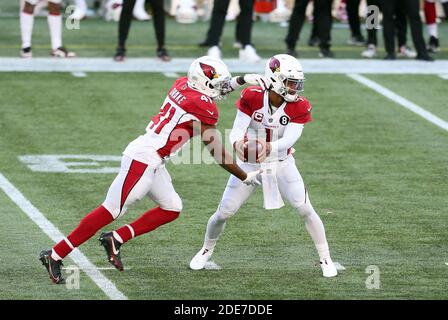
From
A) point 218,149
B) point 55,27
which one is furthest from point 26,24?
point 218,149

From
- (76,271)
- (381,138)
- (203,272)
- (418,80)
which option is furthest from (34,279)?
(418,80)

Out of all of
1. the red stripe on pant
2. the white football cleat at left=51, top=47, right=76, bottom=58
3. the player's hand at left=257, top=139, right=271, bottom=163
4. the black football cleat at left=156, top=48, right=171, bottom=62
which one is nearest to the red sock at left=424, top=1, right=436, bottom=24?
the black football cleat at left=156, top=48, right=171, bottom=62

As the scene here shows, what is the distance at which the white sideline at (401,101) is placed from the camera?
1560 centimetres

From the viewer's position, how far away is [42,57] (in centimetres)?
1852

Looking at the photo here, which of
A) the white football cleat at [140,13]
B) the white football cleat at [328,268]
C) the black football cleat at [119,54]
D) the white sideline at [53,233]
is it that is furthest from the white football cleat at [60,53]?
the white football cleat at [328,268]

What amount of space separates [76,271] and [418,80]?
9261 mm

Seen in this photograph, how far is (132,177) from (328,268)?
1486 millimetres

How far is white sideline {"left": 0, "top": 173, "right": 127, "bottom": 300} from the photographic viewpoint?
8.91 meters

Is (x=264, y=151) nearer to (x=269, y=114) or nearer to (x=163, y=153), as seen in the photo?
(x=269, y=114)

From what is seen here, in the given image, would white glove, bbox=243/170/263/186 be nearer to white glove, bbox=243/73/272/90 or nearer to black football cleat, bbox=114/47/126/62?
white glove, bbox=243/73/272/90

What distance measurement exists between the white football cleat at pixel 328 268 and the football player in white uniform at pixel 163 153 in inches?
29.3

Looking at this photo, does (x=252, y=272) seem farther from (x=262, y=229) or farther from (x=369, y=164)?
(x=369, y=164)

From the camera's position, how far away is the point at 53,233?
1056 cm

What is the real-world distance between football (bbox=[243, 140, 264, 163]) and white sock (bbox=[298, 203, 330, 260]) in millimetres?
469
